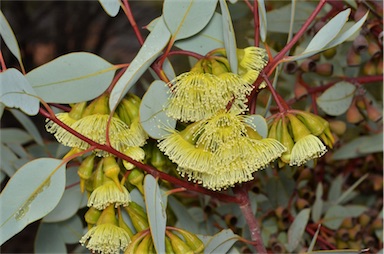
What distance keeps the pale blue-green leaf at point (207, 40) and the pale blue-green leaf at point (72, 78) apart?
7cm

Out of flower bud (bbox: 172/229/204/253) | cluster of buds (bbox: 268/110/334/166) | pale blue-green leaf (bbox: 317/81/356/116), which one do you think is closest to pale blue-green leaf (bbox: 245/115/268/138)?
cluster of buds (bbox: 268/110/334/166)

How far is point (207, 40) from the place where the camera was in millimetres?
574

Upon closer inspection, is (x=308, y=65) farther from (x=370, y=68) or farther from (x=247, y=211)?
(x=247, y=211)

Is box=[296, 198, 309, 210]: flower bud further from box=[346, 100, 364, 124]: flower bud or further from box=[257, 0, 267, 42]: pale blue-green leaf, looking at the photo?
box=[257, 0, 267, 42]: pale blue-green leaf

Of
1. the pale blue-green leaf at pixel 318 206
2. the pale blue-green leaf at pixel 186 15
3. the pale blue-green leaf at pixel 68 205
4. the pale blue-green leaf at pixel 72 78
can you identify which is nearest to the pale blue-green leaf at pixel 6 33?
the pale blue-green leaf at pixel 72 78

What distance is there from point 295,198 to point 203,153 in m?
0.39

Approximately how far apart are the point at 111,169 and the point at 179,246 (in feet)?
0.29

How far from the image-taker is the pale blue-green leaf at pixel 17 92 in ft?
1.60

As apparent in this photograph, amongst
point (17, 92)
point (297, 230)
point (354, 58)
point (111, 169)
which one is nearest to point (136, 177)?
point (111, 169)

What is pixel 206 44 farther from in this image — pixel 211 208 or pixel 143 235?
pixel 211 208

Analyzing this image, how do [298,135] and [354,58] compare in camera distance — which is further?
[354,58]

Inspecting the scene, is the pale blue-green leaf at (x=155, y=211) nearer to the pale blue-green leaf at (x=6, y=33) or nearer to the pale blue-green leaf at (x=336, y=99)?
the pale blue-green leaf at (x=6, y=33)

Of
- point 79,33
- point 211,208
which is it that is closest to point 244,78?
point 211,208

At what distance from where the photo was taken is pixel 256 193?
0.85m
